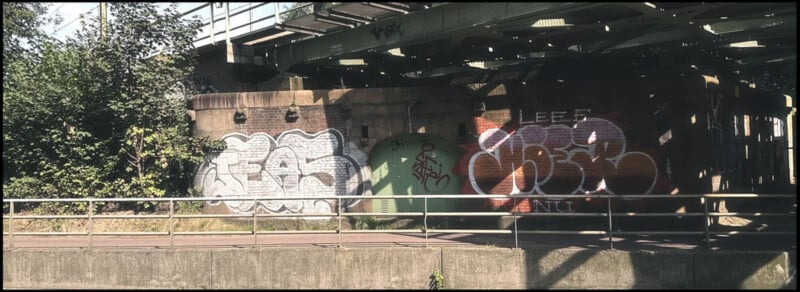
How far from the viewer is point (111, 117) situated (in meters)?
14.3

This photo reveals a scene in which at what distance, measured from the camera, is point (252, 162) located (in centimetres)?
1352

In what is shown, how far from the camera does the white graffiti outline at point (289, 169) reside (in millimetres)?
13227

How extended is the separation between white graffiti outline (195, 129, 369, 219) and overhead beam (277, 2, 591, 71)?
1.92 meters

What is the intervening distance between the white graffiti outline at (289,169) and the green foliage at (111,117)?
2.17ft

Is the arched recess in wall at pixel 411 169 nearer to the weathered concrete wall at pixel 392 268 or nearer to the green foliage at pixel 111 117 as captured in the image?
the green foliage at pixel 111 117

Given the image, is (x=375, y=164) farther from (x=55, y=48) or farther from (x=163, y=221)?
(x=55, y=48)

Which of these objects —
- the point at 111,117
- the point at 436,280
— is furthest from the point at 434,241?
the point at 111,117

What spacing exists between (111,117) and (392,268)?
891cm

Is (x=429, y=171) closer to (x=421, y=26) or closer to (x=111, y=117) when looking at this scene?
(x=421, y=26)

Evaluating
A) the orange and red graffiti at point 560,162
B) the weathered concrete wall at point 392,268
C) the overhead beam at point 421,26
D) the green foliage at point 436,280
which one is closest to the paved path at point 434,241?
the weathered concrete wall at point 392,268

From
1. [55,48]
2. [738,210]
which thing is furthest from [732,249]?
[55,48]

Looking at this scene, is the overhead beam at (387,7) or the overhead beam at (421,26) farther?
the overhead beam at (387,7)

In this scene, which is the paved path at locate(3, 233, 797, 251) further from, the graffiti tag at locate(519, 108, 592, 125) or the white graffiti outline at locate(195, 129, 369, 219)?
the graffiti tag at locate(519, 108, 592, 125)

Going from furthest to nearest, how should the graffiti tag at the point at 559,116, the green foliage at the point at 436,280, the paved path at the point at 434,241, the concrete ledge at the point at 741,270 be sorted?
the graffiti tag at the point at 559,116, the paved path at the point at 434,241, the green foliage at the point at 436,280, the concrete ledge at the point at 741,270
